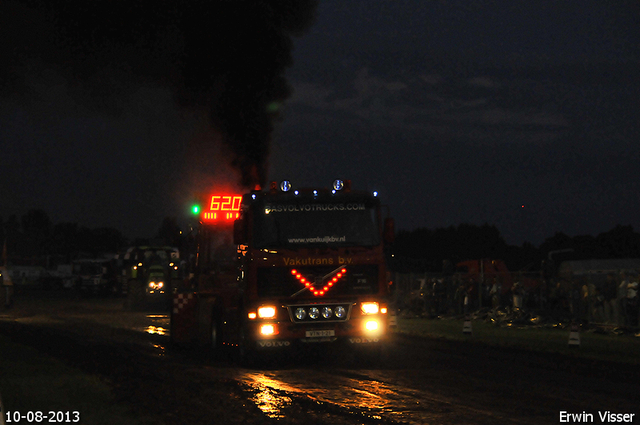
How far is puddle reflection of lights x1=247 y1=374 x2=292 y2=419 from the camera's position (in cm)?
951

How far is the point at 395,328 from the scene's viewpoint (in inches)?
939

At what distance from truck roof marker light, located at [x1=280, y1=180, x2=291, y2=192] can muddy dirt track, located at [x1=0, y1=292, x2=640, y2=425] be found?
10.2 feet

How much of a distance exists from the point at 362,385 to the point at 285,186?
4.30m

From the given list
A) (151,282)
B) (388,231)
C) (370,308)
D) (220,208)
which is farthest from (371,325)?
(151,282)

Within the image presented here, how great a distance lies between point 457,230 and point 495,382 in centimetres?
10245

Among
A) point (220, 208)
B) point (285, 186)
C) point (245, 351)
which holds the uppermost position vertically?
point (285, 186)

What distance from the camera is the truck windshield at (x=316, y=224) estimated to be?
14.0 m

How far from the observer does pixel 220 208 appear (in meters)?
17.0

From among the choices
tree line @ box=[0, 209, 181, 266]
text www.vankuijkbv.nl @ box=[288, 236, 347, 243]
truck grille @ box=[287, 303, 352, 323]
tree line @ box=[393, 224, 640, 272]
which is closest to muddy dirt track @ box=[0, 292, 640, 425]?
truck grille @ box=[287, 303, 352, 323]

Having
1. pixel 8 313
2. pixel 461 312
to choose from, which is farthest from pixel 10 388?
pixel 8 313

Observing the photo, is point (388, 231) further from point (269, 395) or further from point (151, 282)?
point (151, 282)

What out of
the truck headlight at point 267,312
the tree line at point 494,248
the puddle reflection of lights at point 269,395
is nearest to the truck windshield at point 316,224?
the truck headlight at point 267,312

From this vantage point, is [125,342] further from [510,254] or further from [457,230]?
[457,230]

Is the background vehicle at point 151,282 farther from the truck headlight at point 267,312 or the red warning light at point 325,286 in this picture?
the red warning light at point 325,286
